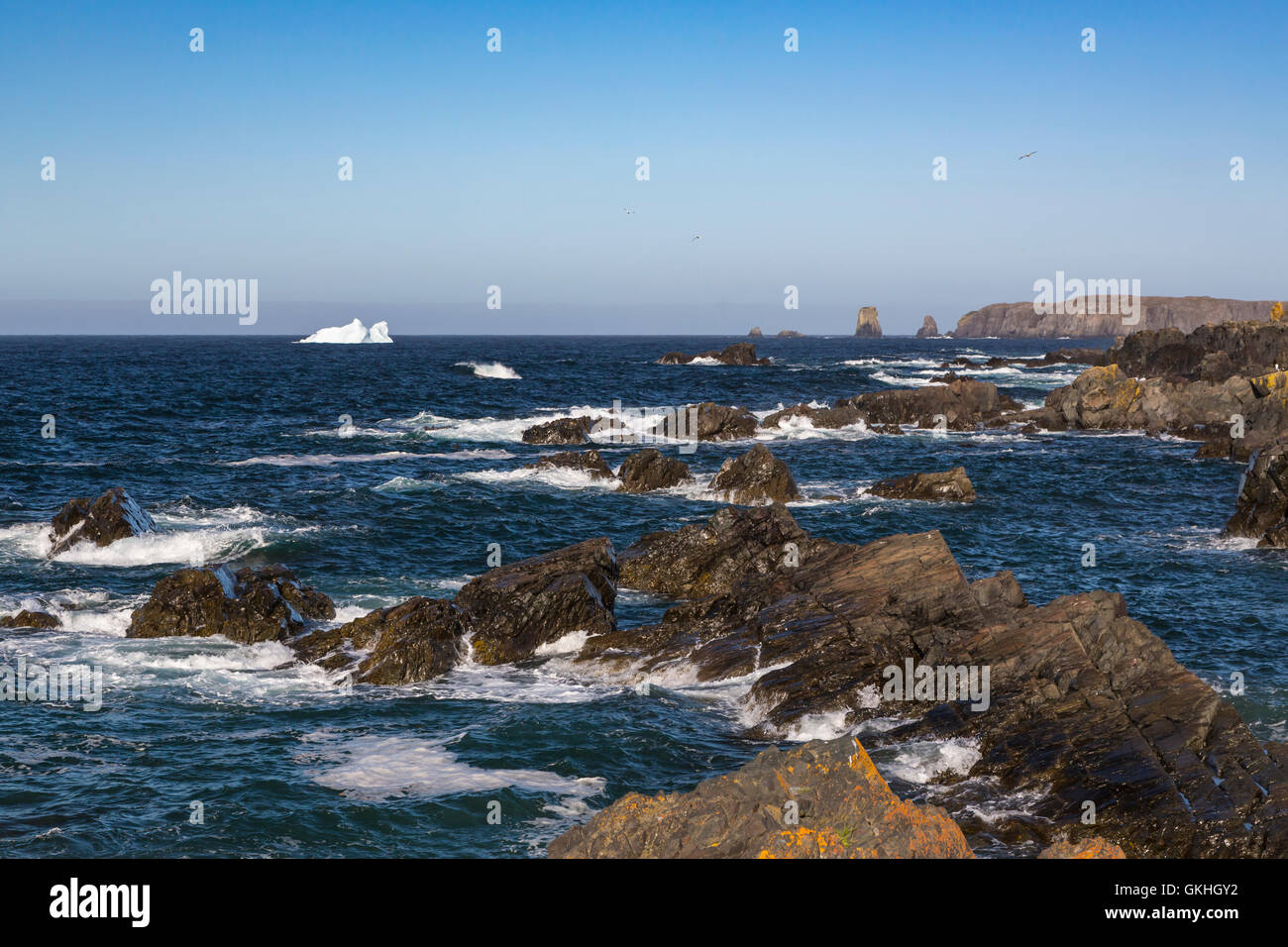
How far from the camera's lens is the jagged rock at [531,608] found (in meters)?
22.4

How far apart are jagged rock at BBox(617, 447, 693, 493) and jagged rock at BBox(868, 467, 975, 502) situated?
8.10 m

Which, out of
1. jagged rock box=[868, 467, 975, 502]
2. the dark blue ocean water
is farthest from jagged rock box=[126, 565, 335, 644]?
jagged rock box=[868, 467, 975, 502]

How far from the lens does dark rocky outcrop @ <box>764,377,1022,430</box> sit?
66456 mm

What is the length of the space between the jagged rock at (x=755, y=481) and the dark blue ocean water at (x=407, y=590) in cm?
126

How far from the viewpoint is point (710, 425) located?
200 ft

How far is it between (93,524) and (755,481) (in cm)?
2305

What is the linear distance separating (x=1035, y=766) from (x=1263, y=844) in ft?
10.6

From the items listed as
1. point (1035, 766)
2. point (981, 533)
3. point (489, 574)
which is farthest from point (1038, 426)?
point (1035, 766)

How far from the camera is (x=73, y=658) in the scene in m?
21.4

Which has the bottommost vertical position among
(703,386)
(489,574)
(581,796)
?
(581,796)

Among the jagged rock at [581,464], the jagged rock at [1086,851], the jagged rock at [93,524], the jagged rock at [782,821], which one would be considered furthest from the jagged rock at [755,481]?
the jagged rock at [1086,851]

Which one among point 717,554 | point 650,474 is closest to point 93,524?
point 717,554
